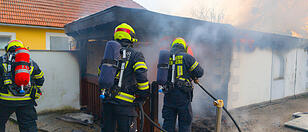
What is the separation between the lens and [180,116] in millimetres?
3467

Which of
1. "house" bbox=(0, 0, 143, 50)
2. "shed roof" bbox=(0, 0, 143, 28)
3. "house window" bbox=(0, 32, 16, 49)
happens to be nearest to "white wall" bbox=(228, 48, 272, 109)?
"house" bbox=(0, 0, 143, 50)

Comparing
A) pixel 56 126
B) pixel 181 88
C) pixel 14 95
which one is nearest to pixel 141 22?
pixel 181 88

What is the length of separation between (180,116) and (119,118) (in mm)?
1287

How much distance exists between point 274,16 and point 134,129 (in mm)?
4494

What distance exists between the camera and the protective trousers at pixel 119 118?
8.43 ft

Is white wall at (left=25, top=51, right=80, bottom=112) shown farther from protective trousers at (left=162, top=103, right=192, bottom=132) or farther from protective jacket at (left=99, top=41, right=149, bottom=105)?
protective jacket at (left=99, top=41, right=149, bottom=105)

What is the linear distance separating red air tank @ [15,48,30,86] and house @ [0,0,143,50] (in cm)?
533

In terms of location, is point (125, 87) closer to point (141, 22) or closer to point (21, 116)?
point (141, 22)

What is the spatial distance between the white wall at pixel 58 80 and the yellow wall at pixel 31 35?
497 centimetres

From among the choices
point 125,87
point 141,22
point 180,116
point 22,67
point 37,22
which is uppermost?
point 37,22

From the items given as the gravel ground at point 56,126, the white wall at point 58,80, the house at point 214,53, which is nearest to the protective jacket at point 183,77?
the house at point 214,53

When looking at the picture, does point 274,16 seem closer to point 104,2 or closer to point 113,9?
point 113,9

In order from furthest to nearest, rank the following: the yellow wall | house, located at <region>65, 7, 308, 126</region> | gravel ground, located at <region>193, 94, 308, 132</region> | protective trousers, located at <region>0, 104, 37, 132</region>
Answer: the yellow wall → gravel ground, located at <region>193, 94, 308, 132</region> → house, located at <region>65, 7, 308, 126</region> → protective trousers, located at <region>0, 104, 37, 132</region>

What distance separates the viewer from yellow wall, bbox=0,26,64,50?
352 inches
